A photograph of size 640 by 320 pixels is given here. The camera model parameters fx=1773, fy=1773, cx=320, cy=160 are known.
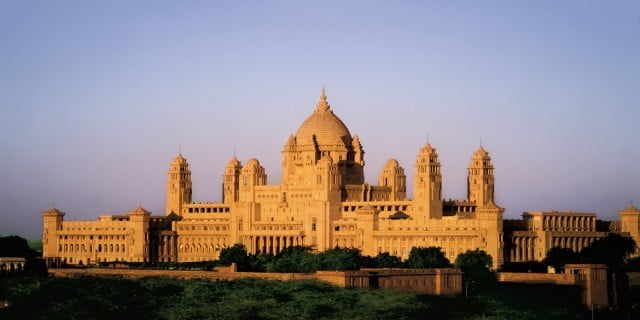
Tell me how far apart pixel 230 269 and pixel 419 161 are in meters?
31.7

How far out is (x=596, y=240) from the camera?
182 metres

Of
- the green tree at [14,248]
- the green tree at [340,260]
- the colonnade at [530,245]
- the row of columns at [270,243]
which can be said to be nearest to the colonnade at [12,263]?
the green tree at [14,248]

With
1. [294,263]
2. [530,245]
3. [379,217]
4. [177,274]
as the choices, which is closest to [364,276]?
[177,274]

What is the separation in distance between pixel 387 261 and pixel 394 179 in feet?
110

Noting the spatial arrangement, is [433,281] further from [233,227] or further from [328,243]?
[233,227]

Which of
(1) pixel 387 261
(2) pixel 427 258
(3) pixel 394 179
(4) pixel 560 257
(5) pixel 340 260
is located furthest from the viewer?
(3) pixel 394 179

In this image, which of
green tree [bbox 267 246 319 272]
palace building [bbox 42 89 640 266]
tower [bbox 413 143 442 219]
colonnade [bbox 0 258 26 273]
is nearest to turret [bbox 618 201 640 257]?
palace building [bbox 42 89 640 266]

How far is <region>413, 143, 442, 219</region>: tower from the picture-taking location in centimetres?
18350

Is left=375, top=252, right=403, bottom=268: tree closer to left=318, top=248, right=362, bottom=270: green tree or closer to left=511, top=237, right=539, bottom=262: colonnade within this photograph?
left=318, top=248, right=362, bottom=270: green tree

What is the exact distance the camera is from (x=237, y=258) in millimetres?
171625

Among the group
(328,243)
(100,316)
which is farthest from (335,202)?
(100,316)

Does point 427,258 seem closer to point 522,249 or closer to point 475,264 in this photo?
point 475,264

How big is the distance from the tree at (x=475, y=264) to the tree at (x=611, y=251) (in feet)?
30.2

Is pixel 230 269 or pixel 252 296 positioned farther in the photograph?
pixel 230 269
